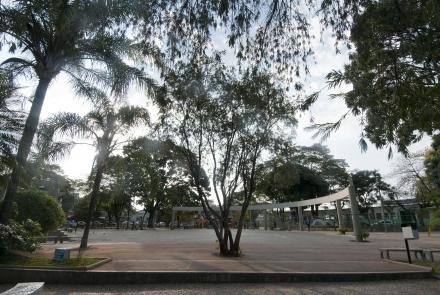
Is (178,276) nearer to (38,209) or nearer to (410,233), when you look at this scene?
(410,233)

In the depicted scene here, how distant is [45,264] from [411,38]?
9.85 meters

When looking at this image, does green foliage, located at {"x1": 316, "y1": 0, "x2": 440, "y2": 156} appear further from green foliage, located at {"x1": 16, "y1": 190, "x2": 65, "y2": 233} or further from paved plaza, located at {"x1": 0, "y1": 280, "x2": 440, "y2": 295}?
green foliage, located at {"x1": 16, "y1": 190, "x2": 65, "y2": 233}

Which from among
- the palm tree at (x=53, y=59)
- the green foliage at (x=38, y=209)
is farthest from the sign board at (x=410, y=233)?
the green foliage at (x=38, y=209)

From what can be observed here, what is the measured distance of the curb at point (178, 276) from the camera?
7.79m

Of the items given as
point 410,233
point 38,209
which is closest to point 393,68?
point 410,233

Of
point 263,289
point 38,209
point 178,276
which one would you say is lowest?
point 263,289

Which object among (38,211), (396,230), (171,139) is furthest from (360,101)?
(396,230)

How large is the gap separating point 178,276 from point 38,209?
1197 cm

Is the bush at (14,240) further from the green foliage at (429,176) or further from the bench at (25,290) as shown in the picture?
the green foliage at (429,176)

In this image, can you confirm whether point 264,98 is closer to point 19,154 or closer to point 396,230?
point 19,154

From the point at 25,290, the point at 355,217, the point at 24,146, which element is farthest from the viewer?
the point at 355,217

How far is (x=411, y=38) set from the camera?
648 centimetres

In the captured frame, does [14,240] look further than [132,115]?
No

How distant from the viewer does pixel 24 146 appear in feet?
30.8
